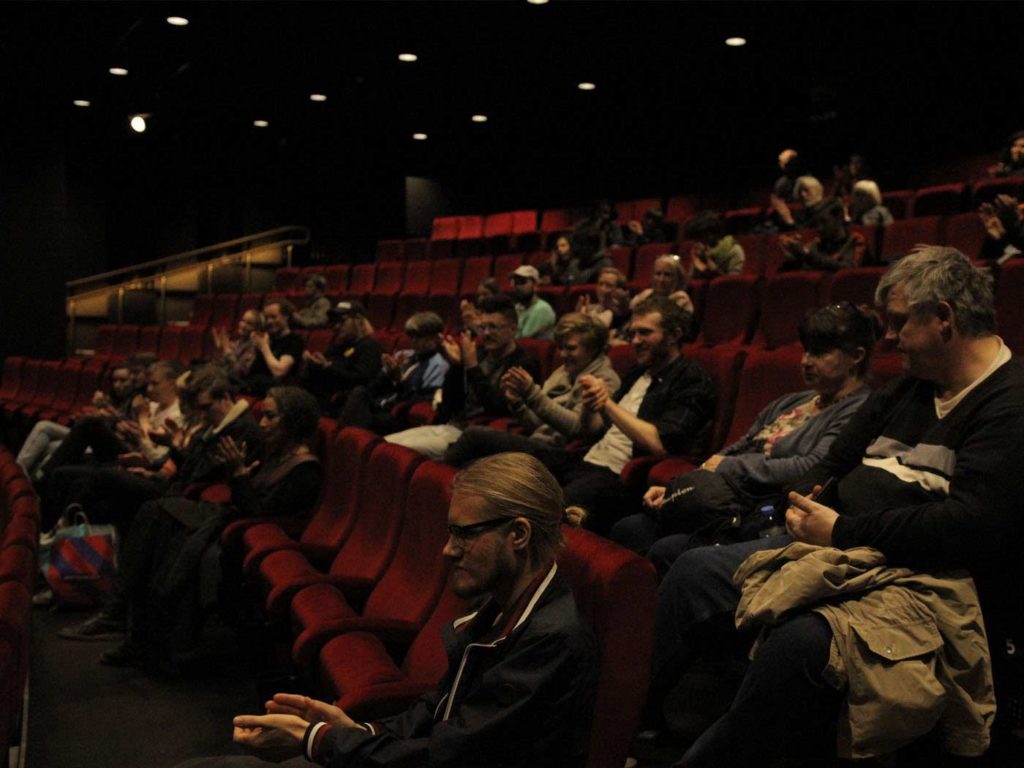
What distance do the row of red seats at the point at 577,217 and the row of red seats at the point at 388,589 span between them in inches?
112

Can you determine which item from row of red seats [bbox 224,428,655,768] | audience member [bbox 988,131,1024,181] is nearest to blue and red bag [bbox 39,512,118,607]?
row of red seats [bbox 224,428,655,768]

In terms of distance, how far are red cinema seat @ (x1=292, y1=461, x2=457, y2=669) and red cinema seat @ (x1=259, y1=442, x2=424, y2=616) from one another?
1.1 inches

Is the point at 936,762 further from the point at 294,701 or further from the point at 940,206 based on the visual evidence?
the point at 940,206

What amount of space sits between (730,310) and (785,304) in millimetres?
236

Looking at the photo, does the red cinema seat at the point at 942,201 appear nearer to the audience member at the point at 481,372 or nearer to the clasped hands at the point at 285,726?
the audience member at the point at 481,372

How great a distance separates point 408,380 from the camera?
3.63 metres

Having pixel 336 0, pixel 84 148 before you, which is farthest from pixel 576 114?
pixel 84 148

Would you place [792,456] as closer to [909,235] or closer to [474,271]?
[909,235]

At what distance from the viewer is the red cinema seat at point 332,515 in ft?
7.14

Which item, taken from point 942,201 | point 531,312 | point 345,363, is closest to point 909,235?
point 942,201

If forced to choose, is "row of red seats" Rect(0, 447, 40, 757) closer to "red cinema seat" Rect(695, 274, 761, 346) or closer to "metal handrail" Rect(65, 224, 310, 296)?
"red cinema seat" Rect(695, 274, 761, 346)

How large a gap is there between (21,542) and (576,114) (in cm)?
696

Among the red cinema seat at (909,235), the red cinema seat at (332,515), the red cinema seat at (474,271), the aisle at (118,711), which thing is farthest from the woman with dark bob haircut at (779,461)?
the red cinema seat at (474,271)

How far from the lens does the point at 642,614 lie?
1119mm
